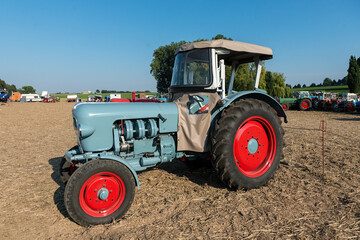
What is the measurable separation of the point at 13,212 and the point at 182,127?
256 centimetres

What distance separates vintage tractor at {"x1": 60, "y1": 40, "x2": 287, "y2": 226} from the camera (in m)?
3.06

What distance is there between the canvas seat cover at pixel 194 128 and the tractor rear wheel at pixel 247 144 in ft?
0.63

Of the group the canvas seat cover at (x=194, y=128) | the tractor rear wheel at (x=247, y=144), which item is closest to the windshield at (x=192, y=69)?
the canvas seat cover at (x=194, y=128)

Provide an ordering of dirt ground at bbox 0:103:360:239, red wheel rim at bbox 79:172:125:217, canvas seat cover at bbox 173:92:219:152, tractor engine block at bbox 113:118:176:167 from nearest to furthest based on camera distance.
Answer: dirt ground at bbox 0:103:360:239
red wheel rim at bbox 79:172:125:217
tractor engine block at bbox 113:118:176:167
canvas seat cover at bbox 173:92:219:152

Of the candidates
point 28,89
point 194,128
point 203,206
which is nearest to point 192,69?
point 194,128

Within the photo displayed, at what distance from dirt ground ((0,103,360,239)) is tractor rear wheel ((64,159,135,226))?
0.14 meters

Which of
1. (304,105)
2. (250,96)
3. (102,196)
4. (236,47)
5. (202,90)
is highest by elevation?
(236,47)

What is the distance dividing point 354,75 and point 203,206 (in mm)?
60888

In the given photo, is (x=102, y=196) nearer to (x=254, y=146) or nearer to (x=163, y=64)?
(x=254, y=146)

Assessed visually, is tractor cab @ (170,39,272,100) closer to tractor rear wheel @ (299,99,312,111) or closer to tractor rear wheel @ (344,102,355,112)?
tractor rear wheel @ (344,102,355,112)

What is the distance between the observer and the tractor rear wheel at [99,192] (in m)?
2.83

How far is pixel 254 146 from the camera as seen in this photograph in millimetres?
3963

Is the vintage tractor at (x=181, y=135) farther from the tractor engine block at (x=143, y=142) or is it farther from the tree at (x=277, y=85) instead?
the tree at (x=277, y=85)

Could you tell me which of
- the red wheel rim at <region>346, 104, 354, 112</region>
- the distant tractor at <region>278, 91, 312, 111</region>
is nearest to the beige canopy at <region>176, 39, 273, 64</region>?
the red wheel rim at <region>346, 104, 354, 112</region>
